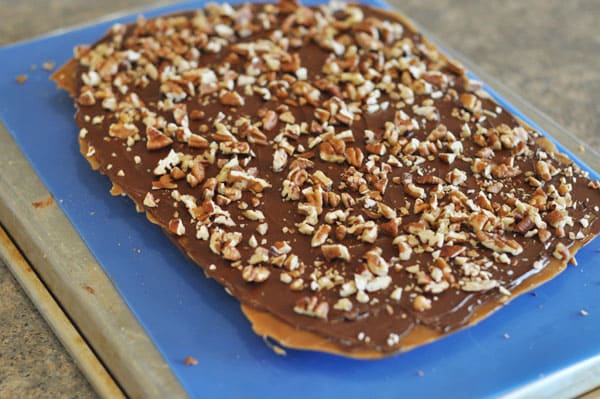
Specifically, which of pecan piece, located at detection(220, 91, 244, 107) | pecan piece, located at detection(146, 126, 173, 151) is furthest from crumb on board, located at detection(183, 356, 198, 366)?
pecan piece, located at detection(220, 91, 244, 107)

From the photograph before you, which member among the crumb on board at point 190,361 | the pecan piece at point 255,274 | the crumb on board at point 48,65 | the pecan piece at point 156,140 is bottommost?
the crumb on board at point 48,65

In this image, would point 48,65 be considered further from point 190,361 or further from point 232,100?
point 190,361

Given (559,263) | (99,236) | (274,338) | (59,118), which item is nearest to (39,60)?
(59,118)

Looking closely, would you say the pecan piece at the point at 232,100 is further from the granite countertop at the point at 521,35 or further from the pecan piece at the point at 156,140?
the granite countertop at the point at 521,35

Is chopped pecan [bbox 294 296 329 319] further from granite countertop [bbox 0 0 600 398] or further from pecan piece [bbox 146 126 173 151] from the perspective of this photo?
granite countertop [bbox 0 0 600 398]

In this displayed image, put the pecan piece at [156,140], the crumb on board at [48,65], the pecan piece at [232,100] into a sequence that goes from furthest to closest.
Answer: the crumb on board at [48,65] < the pecan piece at [232,100] < the pecan piece at [156,140]

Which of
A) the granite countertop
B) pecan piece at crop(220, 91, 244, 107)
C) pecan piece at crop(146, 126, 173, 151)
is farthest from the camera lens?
the granite countertop

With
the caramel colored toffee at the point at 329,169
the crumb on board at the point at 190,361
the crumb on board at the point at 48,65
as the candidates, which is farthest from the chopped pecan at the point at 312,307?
the crumb on board at the point at 48,65

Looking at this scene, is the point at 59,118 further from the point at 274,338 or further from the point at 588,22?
the point at 588,22
